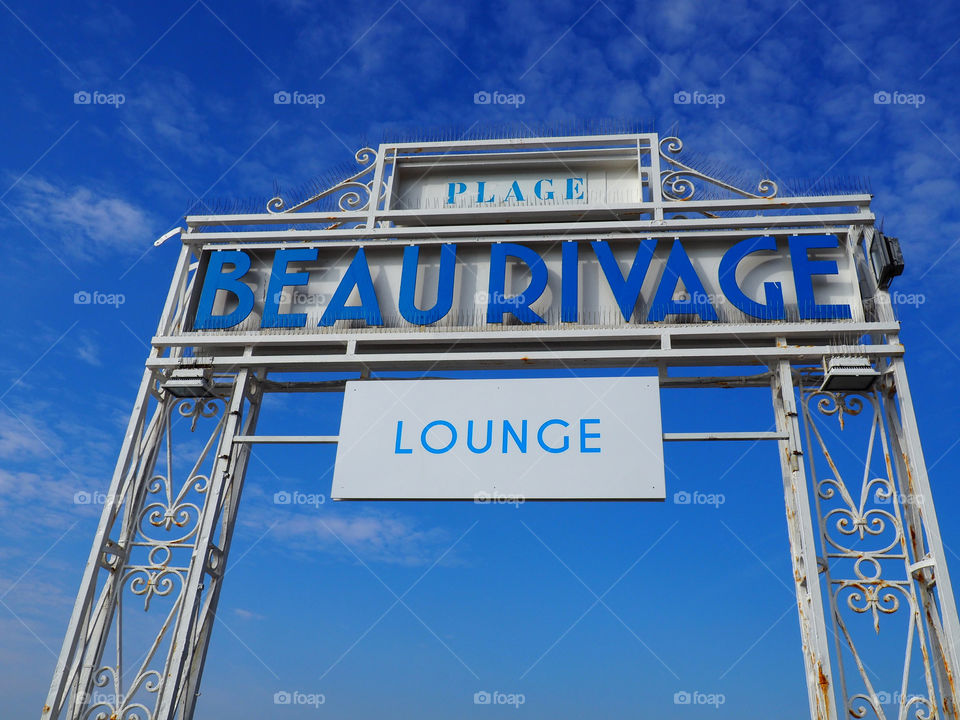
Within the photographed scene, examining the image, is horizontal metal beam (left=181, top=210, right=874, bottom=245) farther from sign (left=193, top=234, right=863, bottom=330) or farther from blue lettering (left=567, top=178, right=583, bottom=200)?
blue lettering (left=567, top=178, right=583, bottom=200)

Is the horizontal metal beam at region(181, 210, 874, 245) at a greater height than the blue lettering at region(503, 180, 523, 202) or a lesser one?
lesser

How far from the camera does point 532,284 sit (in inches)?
364

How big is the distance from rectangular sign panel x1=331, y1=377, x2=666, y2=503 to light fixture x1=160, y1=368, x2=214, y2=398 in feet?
5.62

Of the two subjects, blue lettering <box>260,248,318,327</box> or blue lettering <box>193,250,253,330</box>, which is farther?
blue lettering <box>193,250,253,330</box>

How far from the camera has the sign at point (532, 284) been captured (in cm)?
890

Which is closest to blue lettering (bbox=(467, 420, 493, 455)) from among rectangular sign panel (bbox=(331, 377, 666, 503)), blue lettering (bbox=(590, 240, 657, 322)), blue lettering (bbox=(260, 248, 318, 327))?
rectangular sign panel (bbox=(331, 377, 666, 503))

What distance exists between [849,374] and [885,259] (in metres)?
1.41

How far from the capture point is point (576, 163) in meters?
10.2

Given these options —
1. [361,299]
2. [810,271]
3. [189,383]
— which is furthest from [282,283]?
[810,271]

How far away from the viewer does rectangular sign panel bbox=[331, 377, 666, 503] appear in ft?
25.8

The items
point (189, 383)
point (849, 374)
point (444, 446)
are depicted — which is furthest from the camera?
point (189, 383)

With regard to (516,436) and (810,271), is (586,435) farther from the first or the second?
(810,271)

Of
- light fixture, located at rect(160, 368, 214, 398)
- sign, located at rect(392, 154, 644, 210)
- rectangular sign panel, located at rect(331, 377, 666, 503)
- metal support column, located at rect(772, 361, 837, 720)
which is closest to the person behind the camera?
metal support column, located at rect(772, 361, 837, 720)

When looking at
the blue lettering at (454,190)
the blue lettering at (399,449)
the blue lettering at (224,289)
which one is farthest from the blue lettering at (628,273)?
the blue lettering at (224,289)
